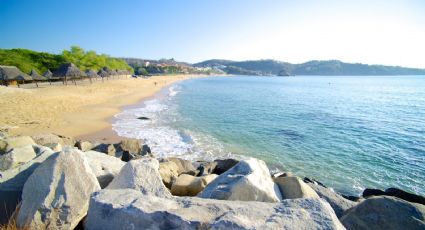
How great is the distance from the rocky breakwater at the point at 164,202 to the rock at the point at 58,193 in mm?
11

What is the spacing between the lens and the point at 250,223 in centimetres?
268

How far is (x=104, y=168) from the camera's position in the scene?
577cm

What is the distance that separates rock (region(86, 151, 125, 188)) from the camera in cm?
520

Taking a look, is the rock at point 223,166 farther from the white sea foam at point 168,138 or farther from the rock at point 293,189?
the rock at point 293,189

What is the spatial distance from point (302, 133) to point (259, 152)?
19.7ft

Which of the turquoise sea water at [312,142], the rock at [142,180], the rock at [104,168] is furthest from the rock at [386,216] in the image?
the turquoise sea water at [312,142]

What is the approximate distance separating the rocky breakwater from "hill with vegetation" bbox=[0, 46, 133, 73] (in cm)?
5212

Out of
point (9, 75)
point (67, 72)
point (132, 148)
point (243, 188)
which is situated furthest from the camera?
point (67, 72)

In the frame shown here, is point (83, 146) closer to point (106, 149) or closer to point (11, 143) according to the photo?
point (106, 149)

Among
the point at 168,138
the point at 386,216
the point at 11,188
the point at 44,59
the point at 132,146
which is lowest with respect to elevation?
the point at 168,138

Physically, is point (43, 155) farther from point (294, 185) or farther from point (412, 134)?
point (412, 134)

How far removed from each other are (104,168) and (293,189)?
4.13 m

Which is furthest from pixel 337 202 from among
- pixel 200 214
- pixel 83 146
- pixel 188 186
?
pixel 83 146

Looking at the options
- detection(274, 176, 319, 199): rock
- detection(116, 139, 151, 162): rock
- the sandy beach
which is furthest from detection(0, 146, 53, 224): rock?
the sandy beach
